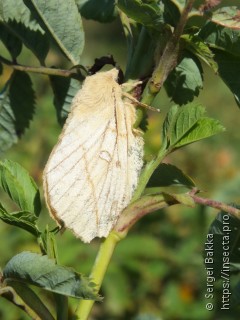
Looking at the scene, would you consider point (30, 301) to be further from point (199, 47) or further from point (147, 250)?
point (147, 250)

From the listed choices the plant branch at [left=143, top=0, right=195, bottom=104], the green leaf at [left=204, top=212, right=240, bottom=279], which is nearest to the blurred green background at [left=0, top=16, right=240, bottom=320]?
the green leaf at [left=204, top=212, right=240, bottom=279]

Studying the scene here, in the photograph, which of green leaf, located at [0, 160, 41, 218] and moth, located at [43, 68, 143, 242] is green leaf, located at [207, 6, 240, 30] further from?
green leaf, located at [0, 160, 41, 218]

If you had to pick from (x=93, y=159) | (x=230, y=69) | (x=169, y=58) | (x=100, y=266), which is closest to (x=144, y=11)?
(x=169, y=58)

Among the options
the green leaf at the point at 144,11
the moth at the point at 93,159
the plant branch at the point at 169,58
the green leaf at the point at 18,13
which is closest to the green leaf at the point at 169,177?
the moth at the point at 93,159

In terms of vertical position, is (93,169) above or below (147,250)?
above

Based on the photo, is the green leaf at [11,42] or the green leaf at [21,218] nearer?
the green leaf at [21,218]

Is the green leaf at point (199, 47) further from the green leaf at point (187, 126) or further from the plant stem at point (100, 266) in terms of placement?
the plant stem at point (100, 266)
